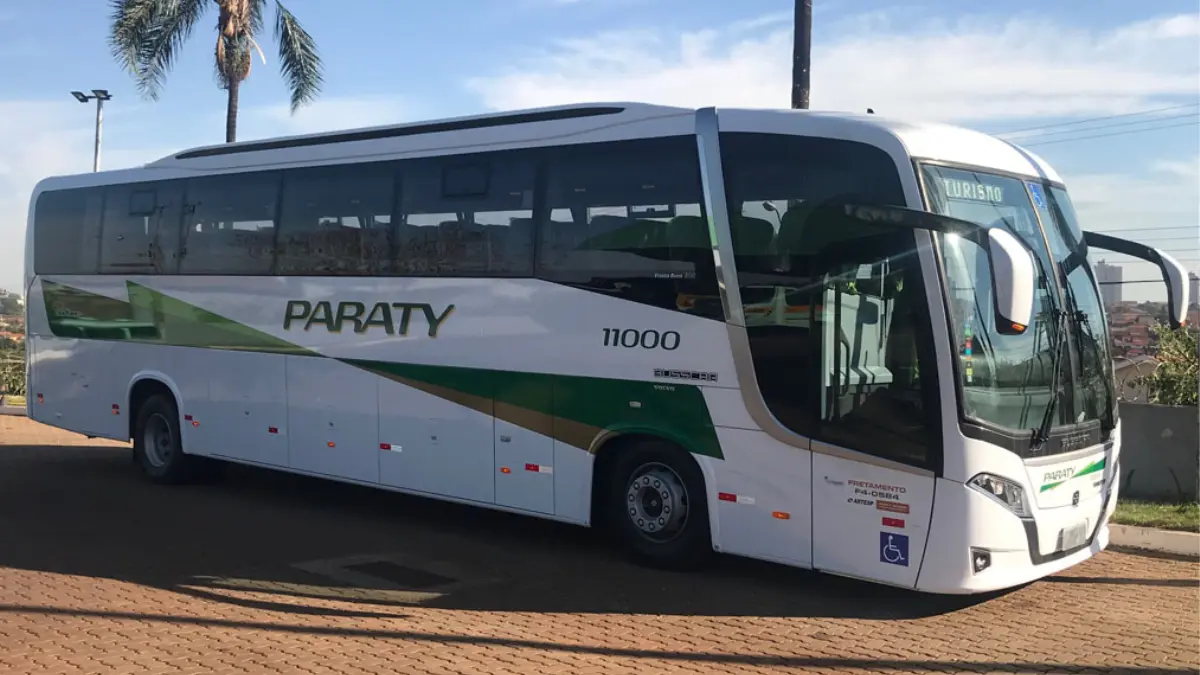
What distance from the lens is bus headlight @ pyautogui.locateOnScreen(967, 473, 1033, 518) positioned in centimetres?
749

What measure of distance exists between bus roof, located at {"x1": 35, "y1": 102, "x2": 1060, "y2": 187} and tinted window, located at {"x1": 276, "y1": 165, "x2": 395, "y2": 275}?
0.20 metres

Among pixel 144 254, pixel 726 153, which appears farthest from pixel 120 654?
pixel 144 254

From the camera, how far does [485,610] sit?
26.5ft

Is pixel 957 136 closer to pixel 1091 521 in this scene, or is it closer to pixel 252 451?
pixel 1091 521

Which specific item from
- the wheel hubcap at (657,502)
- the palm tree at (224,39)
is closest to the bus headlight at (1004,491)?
the wheel hubcap at (657,502)

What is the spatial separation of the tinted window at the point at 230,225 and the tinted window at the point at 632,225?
4.05m

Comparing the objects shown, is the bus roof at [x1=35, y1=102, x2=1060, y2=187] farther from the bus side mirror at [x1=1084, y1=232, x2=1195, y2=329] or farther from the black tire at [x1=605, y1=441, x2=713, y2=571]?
the black tire at [x1=605, y1=441, x2=713, y2=571]

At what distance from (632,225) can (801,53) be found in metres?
5.62

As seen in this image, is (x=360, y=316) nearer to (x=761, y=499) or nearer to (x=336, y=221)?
(x=336, y=221)

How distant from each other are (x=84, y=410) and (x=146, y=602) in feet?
25.2

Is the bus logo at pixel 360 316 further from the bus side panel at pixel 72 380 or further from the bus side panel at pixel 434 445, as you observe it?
the bus side panel at pixel 72 380

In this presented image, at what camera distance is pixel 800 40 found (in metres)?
13.8

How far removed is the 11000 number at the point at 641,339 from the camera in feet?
29.2

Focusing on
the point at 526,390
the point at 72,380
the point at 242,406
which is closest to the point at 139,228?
the point at 72,380
